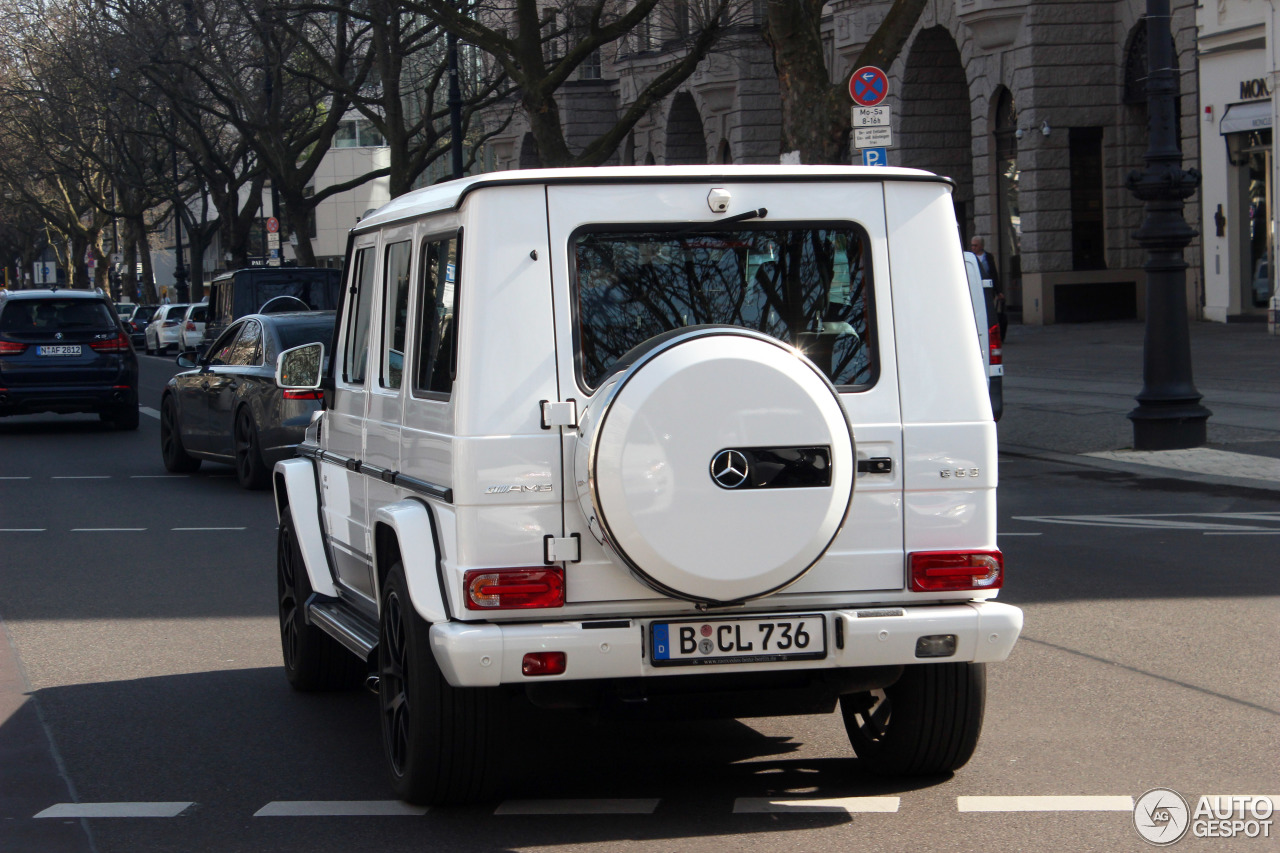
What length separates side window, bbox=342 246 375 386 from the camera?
6.21 m

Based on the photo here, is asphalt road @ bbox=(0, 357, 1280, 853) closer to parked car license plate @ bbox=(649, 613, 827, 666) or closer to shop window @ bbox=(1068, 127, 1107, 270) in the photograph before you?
parked car license plate @ bbox=(649, 613, 827, 666)

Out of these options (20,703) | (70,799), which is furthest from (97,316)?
(70,799)

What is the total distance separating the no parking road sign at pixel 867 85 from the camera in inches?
636

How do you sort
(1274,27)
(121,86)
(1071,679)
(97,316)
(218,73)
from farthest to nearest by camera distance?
(121,86) < (218,73) < (1274,27) < (97,316) < (1071,679)

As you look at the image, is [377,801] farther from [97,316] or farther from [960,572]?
[97,316]

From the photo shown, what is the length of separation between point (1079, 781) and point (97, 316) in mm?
18744

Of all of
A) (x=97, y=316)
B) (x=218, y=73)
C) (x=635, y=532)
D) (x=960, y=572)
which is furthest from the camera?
(x=218, y=73)

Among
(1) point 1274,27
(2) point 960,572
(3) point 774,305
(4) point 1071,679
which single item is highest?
(1) point 1274,27

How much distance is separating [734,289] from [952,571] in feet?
3.41

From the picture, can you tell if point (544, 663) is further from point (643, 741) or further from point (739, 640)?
point (643, 741)

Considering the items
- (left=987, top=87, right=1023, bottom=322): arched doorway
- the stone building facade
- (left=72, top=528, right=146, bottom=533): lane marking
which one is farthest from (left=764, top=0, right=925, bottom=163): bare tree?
(left=987, top=87, right=1023, bottom=322): arched doorway

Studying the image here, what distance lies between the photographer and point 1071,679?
267 inches

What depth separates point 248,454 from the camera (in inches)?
574

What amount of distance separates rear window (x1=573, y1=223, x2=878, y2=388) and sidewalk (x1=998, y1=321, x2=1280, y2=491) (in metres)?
8.16
